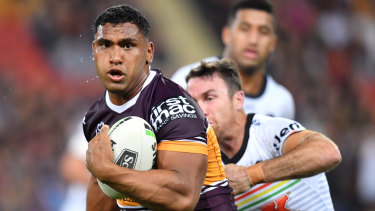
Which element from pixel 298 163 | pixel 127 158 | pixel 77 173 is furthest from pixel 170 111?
pixel 77 173

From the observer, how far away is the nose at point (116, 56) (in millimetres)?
3721

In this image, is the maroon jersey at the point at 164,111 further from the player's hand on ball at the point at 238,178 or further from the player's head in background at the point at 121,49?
the player's hand on ball at the point at 238,178

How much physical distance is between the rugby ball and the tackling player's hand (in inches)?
1.8

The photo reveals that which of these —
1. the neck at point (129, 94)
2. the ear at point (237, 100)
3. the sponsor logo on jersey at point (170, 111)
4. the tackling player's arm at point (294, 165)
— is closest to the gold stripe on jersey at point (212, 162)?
the sponsor logo on jersey at point (170, 111)

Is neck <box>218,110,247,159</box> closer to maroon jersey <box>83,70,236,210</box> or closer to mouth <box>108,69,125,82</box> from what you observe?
maroon jersey <box>83,70,236,210</box>

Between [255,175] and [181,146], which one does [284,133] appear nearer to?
[255,175]

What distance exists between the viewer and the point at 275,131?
480 cm

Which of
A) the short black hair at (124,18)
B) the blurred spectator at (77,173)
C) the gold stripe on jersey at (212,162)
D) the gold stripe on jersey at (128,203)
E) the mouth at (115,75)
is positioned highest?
the short black hair at (124,18)

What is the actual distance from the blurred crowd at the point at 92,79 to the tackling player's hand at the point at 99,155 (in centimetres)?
592

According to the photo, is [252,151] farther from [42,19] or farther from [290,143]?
[42,19]

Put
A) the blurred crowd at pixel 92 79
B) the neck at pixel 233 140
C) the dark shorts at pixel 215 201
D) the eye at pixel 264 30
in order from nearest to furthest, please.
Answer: the dark shorts at pixel 215 201 → the neck at pixel 233 140 → the eye at pixel 264 30 → the blurred crowd at pixel 92 79

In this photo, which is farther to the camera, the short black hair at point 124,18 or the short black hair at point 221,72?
the short black hair at point 221,72

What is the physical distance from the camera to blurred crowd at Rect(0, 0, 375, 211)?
9.45 m

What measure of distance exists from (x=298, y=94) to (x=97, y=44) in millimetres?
7961
